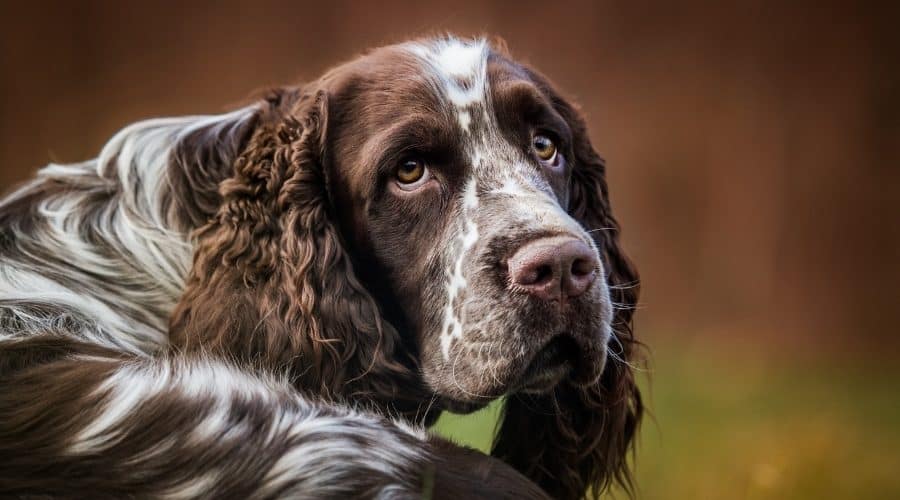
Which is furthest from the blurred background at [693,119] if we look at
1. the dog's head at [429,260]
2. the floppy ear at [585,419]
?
the dog's head at [429,260]

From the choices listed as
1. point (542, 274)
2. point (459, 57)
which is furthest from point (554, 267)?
point (459, 57)

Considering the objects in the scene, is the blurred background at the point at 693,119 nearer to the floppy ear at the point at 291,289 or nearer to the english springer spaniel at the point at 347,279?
the english springer spaniel at the point at 347,279

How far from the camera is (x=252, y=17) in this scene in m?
5.38

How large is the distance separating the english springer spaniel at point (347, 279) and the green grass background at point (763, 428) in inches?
15.7

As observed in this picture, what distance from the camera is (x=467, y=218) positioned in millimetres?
2553

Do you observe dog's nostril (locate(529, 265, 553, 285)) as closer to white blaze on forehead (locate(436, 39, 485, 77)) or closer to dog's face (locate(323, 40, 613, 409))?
dog's face (locate(323, 40, 613, 409))

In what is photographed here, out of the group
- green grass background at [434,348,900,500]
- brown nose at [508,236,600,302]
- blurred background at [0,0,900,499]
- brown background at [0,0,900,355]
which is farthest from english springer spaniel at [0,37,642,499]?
brown background at [0,0,900,355]

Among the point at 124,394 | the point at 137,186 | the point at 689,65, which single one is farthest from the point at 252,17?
the point at 124,394

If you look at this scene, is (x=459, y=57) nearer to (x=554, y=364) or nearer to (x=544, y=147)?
(x=544, y=147)

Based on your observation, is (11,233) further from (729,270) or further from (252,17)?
(729,270)

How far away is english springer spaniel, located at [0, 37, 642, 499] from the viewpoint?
1990 mm

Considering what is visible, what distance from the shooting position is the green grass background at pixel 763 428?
11.1ft

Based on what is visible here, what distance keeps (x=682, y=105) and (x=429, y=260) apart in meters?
3.44

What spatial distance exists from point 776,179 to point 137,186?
371cm
